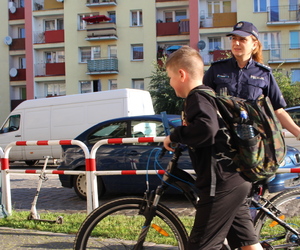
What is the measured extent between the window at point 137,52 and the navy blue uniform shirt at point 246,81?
109ft

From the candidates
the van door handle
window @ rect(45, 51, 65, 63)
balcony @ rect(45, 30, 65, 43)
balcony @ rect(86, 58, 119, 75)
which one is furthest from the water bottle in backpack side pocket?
window @ rect(45, 51, 65, 63)

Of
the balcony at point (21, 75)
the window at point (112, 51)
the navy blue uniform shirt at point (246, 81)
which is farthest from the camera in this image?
the balcony at point (21, 75)

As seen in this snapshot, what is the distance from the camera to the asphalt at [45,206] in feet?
15.0

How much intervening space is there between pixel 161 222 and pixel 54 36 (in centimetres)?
3724

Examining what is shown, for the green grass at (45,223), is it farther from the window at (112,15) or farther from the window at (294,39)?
the window at (112,15)

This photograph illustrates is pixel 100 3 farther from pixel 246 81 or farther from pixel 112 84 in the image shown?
pixel 246 81

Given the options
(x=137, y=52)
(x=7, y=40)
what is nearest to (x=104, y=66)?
(x=137, y=52)

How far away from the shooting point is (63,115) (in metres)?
16.8

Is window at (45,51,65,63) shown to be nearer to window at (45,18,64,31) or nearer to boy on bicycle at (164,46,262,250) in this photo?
window at (45,18,64,31)

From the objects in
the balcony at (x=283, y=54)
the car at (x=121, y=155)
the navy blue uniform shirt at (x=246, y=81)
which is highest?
the balcony at (x=283, y=54)

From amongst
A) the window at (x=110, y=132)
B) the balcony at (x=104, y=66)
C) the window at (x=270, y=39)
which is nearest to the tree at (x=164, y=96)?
the balcony at (x=104, y=66)

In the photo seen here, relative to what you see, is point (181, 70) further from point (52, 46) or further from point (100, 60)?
point (52, 46)

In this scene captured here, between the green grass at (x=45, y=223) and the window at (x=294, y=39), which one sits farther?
the window at (x=294, y=39)

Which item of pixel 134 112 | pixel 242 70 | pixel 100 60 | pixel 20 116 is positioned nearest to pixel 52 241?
pixel 242 70
